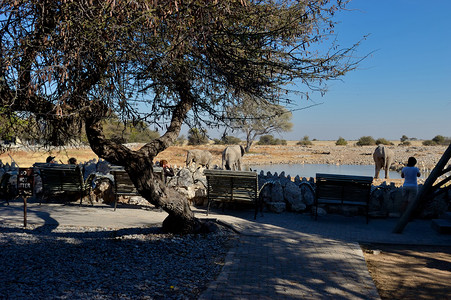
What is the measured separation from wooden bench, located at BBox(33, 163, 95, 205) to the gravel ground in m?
2.07

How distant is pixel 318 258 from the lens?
5.89 m

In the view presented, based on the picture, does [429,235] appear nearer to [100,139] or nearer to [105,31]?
[100,139]

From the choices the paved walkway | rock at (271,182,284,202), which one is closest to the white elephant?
rock at (271,182,284,202)

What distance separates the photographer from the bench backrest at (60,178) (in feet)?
30.5

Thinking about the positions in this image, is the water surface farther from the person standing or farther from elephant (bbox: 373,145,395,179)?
the person standing

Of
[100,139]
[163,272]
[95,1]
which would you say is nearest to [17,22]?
[95,1]

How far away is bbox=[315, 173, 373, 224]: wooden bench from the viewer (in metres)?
8.56

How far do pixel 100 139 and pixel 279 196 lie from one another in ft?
15.3

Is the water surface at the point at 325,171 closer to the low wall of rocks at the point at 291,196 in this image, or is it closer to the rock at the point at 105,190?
the low wall of rocks at the point at 291,196

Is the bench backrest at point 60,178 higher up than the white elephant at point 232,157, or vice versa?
the white elephant at point 232,157

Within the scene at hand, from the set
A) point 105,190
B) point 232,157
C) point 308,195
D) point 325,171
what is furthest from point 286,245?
point 325,171

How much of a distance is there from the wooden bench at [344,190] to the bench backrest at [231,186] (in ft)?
4.78

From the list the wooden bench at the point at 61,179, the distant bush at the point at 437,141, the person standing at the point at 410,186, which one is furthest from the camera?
the distant bush at the point at 437,141

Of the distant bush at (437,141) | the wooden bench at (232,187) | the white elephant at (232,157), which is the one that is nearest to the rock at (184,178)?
the wooden bench at (232,187)
